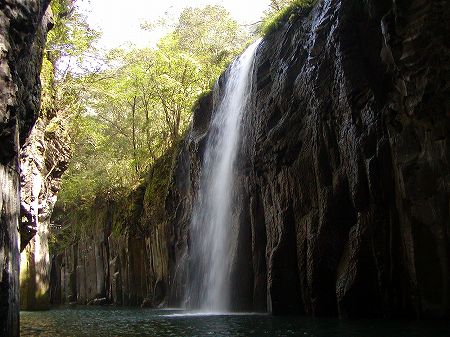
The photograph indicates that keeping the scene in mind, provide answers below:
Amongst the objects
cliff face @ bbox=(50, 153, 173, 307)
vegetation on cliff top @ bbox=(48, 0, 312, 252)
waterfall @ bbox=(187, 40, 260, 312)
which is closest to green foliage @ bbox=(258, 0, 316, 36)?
waterfall @ bbox=(187, 40, 260, 312)

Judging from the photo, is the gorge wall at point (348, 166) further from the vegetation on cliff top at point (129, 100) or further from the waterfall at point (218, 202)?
the vegetation on cliff top at point (129, 100)

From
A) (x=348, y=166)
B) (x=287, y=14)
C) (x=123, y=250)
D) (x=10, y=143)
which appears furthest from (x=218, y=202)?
(x=123, y=250)

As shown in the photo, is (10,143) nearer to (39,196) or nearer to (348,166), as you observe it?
(348,166)

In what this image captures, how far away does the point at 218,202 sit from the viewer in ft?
59.8

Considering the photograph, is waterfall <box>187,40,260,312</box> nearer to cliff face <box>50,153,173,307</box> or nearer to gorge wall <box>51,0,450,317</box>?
gorge wall <box>51,0,450,317</box>

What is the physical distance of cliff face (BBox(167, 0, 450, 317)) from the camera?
9430mm

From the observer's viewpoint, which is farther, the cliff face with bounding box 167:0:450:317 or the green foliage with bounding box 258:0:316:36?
the green foliage with bounding box 258:0:316:36

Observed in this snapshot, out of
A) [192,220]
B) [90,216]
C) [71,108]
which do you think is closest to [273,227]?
[192,220]

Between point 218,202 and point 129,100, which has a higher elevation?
point 129,100

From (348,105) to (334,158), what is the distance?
1.38 metres

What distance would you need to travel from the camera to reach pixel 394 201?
33.5 ft

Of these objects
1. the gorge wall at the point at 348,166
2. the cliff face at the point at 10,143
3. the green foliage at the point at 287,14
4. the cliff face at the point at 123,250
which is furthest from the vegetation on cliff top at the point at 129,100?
the cliff face at the point at 10,143

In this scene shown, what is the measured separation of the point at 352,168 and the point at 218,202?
7974mm

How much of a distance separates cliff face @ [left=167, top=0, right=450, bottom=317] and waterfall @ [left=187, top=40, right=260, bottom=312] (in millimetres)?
1392
